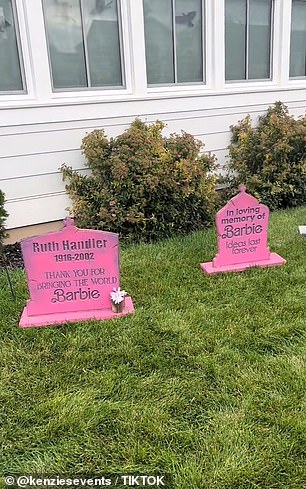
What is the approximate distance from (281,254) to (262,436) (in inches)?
84.8

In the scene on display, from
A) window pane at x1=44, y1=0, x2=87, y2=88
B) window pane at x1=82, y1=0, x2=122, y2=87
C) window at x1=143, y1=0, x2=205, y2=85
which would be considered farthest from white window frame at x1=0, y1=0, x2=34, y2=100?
window at x1=143, y1=0, x2=205, y2=85

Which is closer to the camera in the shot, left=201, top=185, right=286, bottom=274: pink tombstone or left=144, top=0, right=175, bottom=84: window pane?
left=201, top=185, right=286, bottom=274: pink tombstone

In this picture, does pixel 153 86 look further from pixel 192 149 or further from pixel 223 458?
pixel 223 458

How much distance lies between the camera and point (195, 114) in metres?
5.21

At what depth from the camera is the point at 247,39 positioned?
5.55m

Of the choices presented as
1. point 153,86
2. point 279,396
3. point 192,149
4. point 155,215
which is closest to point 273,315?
point 279,396

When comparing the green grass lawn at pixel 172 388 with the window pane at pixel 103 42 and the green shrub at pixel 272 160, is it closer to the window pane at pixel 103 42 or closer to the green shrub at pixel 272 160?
the green shrub at pixel 272 160

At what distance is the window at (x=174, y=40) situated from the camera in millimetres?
4832

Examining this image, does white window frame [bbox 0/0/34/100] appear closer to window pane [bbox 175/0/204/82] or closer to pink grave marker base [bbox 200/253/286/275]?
window pane [bbox 175/0/204/82]

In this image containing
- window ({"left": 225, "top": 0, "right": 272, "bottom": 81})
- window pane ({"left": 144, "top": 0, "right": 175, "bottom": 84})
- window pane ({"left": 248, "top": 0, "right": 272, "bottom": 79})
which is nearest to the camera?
window pane ({"left": 144, "top": 0, "right": 175, "bottom": 84})

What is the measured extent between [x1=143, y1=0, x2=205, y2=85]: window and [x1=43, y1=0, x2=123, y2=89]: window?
42 cm

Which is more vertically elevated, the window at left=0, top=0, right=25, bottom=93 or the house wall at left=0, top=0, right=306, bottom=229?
→ the window at left=0, top=0, right=25, bottom=93

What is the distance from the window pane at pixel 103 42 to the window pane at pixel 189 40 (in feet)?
2.62

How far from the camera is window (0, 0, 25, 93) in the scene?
4027 millimetres
